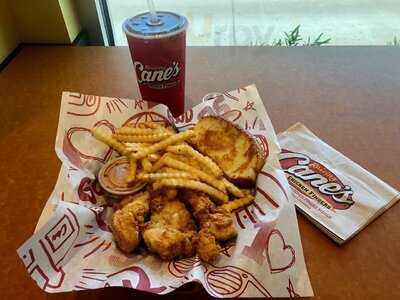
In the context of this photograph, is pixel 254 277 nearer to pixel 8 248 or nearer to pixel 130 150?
pixel 130 150

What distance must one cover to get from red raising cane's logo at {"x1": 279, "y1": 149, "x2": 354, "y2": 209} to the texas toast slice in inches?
4.3

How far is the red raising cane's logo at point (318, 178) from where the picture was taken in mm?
959

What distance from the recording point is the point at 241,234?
0.86 m

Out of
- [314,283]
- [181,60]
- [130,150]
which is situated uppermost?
[181,60]

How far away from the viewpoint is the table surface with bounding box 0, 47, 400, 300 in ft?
2.78

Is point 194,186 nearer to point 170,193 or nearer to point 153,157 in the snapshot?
point 170,193

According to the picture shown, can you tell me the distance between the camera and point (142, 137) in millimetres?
1050

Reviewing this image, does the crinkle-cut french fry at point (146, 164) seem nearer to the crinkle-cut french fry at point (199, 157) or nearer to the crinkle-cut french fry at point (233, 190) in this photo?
the crinkle-cut french fry at point (199, 157)

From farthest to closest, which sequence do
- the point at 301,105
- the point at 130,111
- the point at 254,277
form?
the point at 301,105 → the point at 130,111 → the point at 254,277

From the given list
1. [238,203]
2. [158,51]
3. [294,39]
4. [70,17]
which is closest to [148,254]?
[238,203]

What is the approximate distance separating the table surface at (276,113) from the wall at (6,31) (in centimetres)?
5

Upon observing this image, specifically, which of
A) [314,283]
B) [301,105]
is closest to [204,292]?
[314,283]

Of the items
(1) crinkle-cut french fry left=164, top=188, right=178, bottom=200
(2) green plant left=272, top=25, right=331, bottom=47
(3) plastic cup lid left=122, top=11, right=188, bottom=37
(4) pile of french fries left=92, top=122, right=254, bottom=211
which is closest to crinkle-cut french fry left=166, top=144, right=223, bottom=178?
(4) pile of french fries left=92, top=122, right=254, bottom=211

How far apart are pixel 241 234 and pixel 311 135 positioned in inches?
19.0
